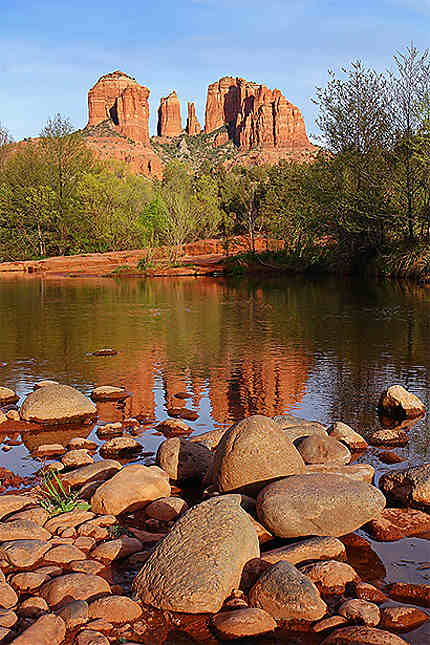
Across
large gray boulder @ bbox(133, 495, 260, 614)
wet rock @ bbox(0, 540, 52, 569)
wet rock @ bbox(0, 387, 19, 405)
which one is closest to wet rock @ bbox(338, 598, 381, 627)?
large gray boulder @ bbox(133, 495, 260, 614)

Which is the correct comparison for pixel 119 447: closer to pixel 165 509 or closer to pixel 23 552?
pixel 165 509

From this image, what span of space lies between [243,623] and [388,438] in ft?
15.8

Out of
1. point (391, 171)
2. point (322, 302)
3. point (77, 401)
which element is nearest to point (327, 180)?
point (391, 171)

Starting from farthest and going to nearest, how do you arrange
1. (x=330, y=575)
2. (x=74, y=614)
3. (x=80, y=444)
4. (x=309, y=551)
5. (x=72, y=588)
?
(x=80, y=444), (x=309, y=551), (x=330, y=575), (x=72, y=588), (x=74, y=614)

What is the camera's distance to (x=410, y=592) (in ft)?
15.6

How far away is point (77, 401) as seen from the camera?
9.70 metres

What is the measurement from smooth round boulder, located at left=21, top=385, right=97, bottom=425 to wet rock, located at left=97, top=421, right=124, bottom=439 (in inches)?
25.2

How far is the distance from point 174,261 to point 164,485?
43.7 m

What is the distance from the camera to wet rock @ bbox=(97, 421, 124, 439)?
893 cm

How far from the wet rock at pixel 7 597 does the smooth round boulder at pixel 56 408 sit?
5.06m

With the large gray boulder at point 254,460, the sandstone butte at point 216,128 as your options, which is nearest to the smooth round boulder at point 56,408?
the large gray boulder at point 254,460

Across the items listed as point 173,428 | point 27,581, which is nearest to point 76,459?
point 173,428

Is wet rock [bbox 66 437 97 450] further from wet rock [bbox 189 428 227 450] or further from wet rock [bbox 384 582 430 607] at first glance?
wet rock [bbox 384 582 430 607]

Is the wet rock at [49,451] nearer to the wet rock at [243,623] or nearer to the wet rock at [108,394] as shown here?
the wet rock at [108,394]
